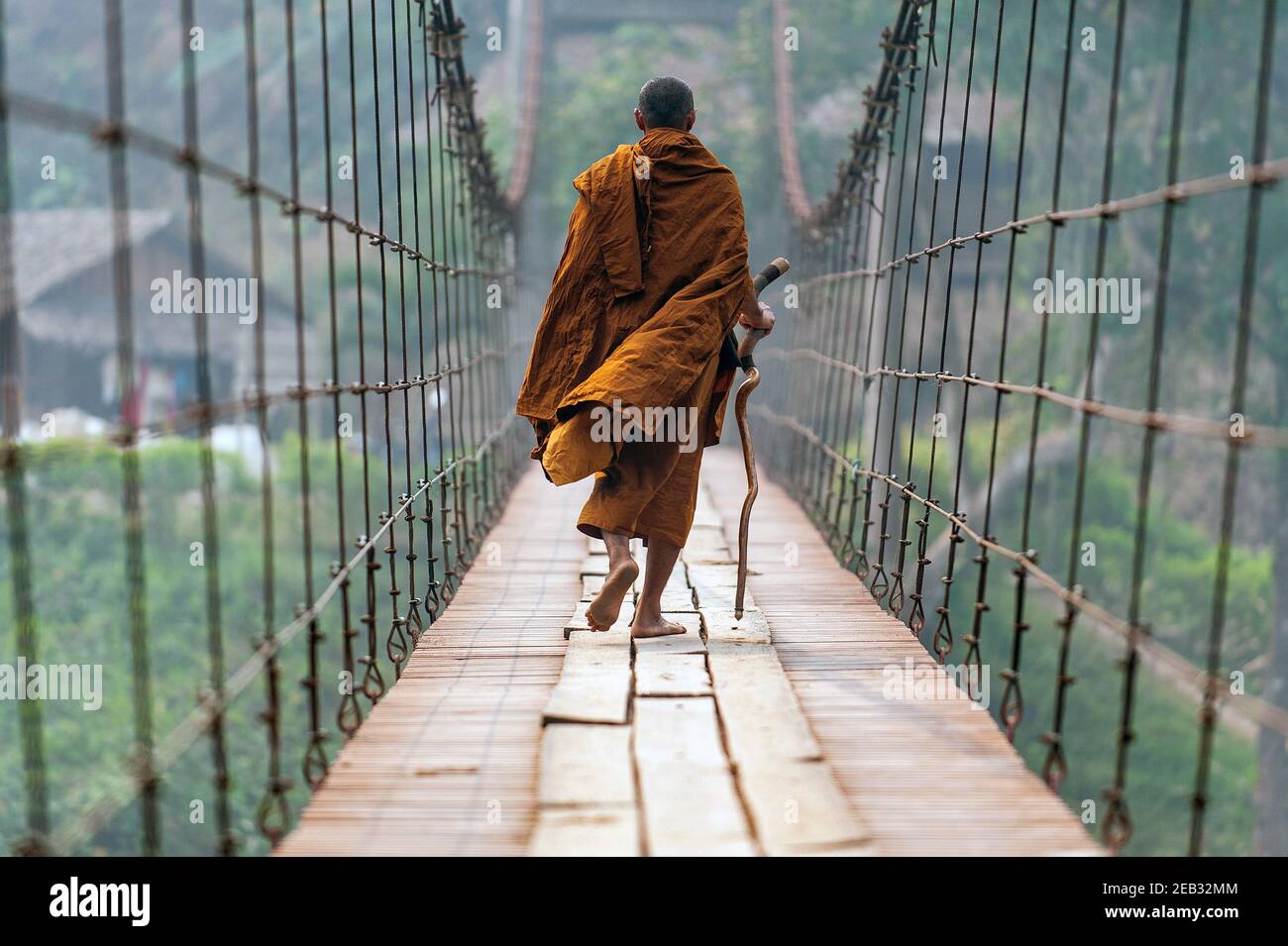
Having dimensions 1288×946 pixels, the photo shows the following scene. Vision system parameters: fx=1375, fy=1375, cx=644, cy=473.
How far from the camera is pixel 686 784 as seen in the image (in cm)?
185

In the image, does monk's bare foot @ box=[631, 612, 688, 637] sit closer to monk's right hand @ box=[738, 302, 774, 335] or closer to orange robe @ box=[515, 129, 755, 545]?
orange robe @ box=[515, 129, 755, 545]

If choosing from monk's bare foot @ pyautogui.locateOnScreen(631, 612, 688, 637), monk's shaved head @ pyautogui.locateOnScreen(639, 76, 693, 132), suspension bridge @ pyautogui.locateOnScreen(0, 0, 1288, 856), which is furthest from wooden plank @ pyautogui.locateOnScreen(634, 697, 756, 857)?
monk's shaved head @ pyautogui.locateOnScreen(639, 76, 693, 132)

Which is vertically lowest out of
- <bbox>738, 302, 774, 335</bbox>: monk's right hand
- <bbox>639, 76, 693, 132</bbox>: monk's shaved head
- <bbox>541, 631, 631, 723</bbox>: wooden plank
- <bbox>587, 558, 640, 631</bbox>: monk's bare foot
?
<bbox>541, 631, 631, 723</bbox>: wooden plank

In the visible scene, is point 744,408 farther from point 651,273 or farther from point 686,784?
point 686,784

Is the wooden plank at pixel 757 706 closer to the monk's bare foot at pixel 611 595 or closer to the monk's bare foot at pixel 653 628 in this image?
the monk's bare foot at pixel 653 628

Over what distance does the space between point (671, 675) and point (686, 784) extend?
567mm

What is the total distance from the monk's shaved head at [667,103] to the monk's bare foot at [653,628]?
963mm

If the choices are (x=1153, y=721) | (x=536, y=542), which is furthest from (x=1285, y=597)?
(x=536, y=542)

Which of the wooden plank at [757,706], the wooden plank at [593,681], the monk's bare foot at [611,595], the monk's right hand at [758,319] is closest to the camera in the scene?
the wooden plank at [757,706]

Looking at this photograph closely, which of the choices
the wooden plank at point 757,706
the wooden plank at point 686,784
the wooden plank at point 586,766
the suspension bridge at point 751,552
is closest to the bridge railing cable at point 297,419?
the suspension bridge at point 751,552

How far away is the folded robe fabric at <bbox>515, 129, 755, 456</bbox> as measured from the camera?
259cm

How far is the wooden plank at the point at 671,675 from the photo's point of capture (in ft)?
7.57

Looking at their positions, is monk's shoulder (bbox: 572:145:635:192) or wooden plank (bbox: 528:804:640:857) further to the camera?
monk's shoulder (bbox: 572:145:635:192)
